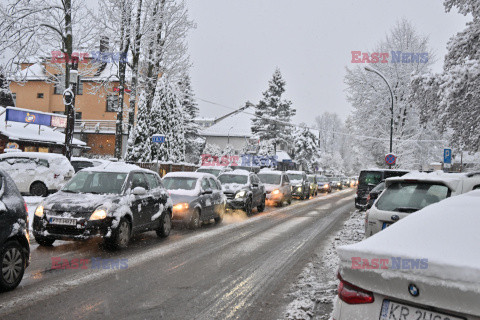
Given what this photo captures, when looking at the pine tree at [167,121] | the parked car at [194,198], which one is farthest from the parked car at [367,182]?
the pine tree at [167,121]

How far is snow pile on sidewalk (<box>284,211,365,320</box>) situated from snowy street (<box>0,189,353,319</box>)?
167mm

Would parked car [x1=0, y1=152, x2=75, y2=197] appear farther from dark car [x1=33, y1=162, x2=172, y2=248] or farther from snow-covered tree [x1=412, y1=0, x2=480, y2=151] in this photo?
snow-covered tree [x1=412, y1=0, x2=480, y2=151]

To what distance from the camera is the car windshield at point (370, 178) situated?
789 inches

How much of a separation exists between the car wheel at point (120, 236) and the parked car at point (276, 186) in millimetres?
13681

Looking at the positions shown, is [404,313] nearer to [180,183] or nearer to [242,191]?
[180,183]

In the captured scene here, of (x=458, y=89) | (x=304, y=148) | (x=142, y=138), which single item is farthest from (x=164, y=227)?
(x=304, y=148)

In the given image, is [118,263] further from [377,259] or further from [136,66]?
[136,66]

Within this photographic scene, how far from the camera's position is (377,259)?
9.12 ft

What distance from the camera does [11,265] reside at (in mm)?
5723

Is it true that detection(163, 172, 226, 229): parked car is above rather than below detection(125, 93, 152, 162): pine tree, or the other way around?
below

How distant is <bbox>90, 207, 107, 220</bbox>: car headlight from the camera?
8.26 meters

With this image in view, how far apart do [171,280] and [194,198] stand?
19.2ft

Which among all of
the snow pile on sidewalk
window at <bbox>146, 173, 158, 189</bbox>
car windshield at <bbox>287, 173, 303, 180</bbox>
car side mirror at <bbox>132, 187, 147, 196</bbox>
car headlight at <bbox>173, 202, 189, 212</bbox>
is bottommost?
the snow pile on sidewalk

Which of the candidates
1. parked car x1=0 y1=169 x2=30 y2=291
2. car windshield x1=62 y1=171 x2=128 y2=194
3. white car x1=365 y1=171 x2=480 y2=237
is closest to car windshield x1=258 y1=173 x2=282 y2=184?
car windshield x1=62 y1=171 x2=128 y2=194
